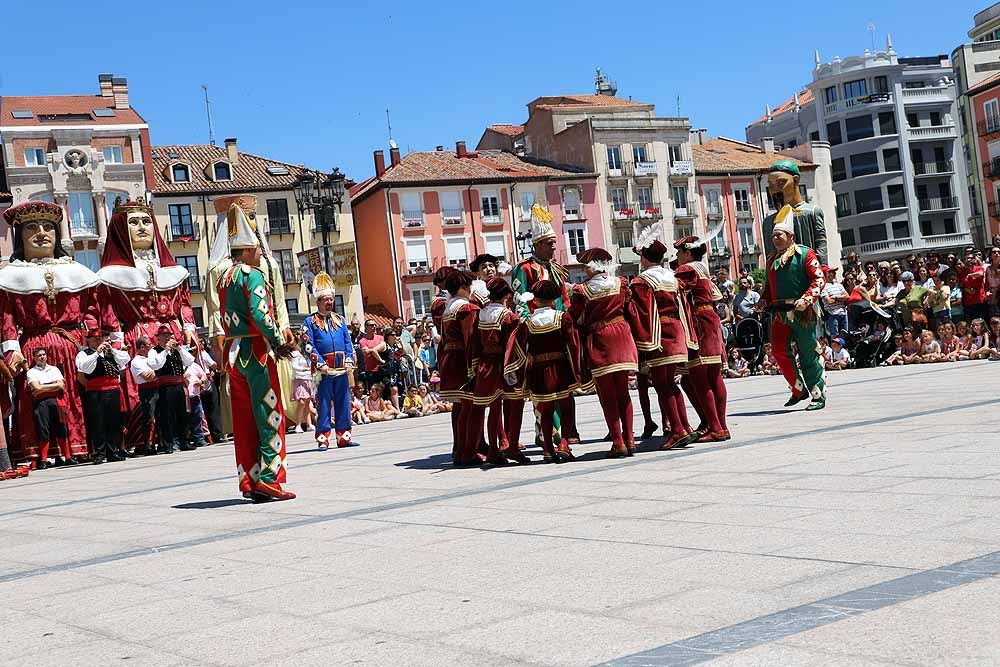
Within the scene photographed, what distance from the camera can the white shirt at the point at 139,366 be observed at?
17.5 meters

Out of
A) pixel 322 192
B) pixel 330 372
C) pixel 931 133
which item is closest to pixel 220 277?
pixel 330 372

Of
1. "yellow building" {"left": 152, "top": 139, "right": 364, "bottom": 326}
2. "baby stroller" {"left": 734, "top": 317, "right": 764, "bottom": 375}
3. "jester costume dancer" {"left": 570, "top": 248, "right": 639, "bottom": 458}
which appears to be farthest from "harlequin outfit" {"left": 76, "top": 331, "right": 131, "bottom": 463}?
"yellow building" {"left": 152, "top": 139, "right": 364, "bottom": 326}

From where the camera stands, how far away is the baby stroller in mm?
22844

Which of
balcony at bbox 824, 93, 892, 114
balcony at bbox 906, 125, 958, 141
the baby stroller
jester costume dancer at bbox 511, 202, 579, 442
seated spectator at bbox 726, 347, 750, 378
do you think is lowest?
seated spectator at bbox 726, 347, 750, 378

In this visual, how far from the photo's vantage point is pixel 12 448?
16.5m

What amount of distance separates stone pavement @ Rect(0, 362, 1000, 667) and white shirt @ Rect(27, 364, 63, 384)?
597 centimetres

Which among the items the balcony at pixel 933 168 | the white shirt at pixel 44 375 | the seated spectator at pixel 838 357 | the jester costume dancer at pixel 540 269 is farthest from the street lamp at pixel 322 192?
the balcony at pixel 933 168

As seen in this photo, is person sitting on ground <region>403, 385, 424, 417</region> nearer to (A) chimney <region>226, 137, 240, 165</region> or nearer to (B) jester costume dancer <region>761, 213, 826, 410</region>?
(B) jester costume dancer <region>761, 213, 826, 410</region>

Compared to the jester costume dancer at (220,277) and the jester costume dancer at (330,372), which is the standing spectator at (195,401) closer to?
the jester costume dancer at (330,372)

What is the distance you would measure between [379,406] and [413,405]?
619 mm

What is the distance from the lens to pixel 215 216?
63469mm

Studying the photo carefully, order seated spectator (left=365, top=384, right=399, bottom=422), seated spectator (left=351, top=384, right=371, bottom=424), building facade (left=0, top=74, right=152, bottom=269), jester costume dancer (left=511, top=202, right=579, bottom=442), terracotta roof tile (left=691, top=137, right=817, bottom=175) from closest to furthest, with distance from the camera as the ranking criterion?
1. jester costume dancer (left=511, top=202, right=579, bottom=442)
2. seated spectator (left=351, top=384, right=371, bottom=424)
3. seated spectator (left=365, top=384, right=399, bottom=422)
4. building facade (left=0, top=74, right=152, bottom=269)
5. terracotta roof tile (left=691, top=137, right=817, bottom=175)

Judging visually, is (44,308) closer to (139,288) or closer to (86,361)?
(86,361)

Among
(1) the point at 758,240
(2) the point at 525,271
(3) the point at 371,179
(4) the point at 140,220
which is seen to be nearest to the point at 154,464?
(4) the point at 140,220
